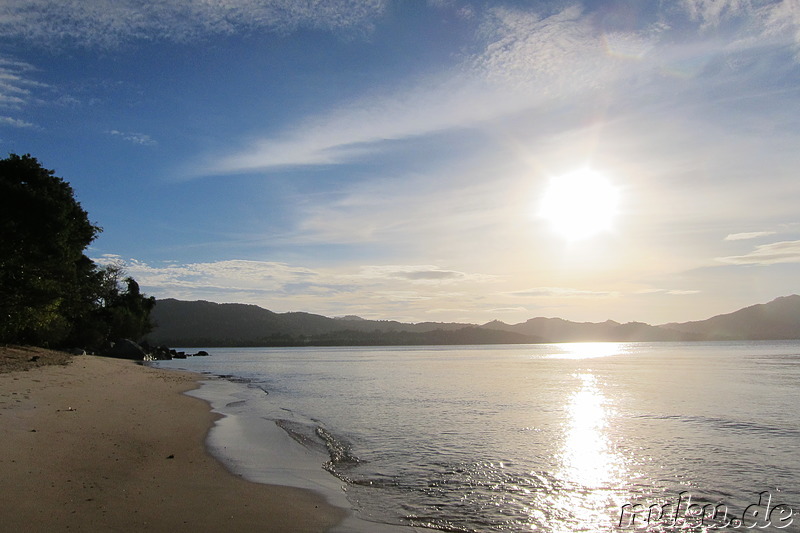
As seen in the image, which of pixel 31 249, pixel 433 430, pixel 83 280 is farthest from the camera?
pixel 83 280

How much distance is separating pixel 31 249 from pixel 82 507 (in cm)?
2776

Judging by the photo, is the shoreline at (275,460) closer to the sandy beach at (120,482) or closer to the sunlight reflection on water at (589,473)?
the sandy beach at (120,482)

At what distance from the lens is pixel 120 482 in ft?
31.0

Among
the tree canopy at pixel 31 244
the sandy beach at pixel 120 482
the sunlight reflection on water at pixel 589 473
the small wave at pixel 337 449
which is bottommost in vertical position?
the small wave at pixel 337 449

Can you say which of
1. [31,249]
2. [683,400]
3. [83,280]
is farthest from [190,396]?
[83,280]

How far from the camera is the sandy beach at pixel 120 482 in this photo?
7547mm

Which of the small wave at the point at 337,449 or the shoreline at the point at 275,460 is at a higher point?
the shoreline at the point at 275,460

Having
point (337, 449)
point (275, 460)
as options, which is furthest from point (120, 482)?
point (337, 449)

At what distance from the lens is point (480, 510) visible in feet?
31.0

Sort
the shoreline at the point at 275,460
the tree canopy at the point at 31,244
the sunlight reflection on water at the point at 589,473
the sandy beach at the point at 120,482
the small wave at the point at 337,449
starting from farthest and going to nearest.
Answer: the tree canopy at the point at 31,244
the small wave at the point at 337,449
the sunlight reflection on water at the point at 589,473
the shoreline at the point at 275,460
the sandy beach at the point at 120,482

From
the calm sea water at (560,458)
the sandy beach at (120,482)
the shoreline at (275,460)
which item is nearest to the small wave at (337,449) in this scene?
the calm sea water at (560,458)

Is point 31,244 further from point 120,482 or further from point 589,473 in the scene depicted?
point 589,473

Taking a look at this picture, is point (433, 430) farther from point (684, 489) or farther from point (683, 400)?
point (683, 400)

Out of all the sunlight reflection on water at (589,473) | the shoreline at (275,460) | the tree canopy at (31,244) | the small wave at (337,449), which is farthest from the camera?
the tree canopy at (31,244)
